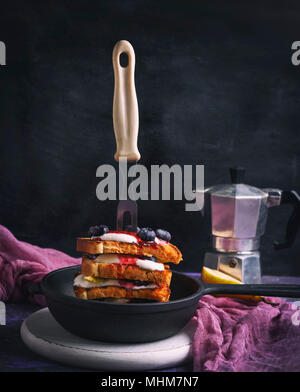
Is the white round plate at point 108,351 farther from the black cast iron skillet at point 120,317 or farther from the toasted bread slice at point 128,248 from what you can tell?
the toasted bread slice at point 128,248

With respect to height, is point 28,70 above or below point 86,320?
above

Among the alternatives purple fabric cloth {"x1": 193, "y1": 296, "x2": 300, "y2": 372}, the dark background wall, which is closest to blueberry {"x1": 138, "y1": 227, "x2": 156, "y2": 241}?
purple fabric cloth {"x1": 193, "y1": 296, "x2": 300, "y2": 372}

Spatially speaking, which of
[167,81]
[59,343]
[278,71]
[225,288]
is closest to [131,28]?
[167,81]

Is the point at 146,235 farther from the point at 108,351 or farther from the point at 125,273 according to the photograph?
the point at 108,351

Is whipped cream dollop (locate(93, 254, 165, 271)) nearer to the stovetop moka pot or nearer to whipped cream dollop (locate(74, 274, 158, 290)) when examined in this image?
whipped cream dollop (locate(74, 274, 158, 290))

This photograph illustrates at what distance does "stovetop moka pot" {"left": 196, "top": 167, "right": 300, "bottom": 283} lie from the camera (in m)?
1.61

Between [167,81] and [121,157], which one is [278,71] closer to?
[167,81]

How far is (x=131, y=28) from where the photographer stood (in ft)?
6.14

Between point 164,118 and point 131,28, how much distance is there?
0.34m

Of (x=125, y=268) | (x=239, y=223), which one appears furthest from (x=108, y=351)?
(x=239, y=223)

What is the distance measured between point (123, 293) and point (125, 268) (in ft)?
0.17

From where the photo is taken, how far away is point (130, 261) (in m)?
1.13
